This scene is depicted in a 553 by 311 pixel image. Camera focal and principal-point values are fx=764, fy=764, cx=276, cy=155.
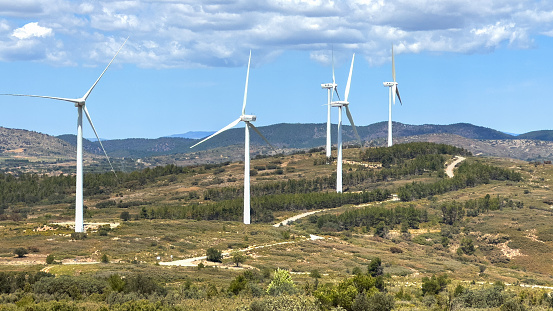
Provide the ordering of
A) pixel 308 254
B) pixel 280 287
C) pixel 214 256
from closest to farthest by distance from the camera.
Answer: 1. pixel 280 287
2. pixel 214 256
3. pixel 308 254

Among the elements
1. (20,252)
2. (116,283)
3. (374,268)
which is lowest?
(374,268)

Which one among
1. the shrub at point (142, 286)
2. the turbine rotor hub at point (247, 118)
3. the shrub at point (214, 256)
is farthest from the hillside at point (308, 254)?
the turbine rotor hub at point (247, 118)

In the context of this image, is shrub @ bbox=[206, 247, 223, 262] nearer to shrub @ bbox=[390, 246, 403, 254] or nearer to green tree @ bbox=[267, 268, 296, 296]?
green tree @ bbox=[267, 268, 296, 296]

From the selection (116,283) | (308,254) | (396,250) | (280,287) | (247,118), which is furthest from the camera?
(247,118)

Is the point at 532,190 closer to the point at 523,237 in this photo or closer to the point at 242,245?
the point at 523,237

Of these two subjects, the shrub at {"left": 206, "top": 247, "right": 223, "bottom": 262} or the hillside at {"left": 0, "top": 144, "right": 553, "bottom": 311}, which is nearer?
the hillside at {"left": 0, "top": 144, "right": 553, "bottom": 311}

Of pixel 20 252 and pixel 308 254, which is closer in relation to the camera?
pixel 20 252

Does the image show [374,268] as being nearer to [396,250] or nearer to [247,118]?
[396,250]

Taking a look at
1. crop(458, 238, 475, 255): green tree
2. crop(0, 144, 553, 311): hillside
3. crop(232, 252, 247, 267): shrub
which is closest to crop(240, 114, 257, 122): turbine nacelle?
crop(0, 144, 553, 311): hillside

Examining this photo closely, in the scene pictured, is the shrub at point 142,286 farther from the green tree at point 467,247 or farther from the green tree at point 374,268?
the green tree at point 467,247

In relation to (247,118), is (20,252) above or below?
below

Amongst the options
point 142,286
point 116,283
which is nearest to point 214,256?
point 116,283

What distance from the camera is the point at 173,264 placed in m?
86.6

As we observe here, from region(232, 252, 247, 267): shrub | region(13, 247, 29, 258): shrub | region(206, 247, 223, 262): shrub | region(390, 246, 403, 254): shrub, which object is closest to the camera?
region(13, 247, 29, 258): shrub
